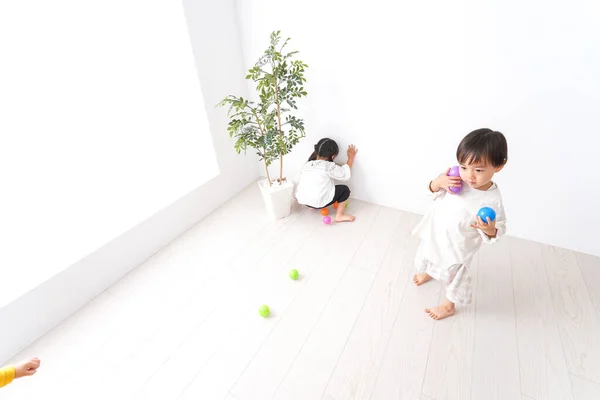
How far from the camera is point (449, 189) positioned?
128 centimetres

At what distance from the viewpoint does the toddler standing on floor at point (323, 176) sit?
2.16m

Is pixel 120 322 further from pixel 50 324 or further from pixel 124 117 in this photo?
pixel 124 117

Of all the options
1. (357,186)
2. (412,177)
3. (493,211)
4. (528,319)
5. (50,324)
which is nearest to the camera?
(493,211)

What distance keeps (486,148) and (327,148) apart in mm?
1186

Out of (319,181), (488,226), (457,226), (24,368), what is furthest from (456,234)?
(24,368)

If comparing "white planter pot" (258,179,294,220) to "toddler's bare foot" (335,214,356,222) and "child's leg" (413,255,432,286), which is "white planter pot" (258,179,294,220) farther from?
"child's leg" (413,255,432,286)

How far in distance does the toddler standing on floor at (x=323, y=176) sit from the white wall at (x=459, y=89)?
0.14 m

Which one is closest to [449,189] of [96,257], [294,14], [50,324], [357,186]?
[357,186]

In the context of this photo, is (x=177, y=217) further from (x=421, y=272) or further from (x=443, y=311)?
(x=443, y=311)

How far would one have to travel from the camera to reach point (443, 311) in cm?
153

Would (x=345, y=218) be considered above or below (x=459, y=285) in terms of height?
below

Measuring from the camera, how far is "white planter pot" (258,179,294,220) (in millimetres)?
2232

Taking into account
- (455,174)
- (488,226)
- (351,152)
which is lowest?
(351,152)

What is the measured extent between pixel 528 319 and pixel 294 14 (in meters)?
2.13
